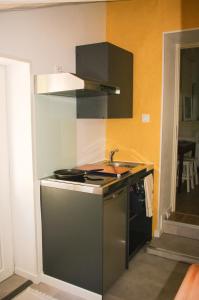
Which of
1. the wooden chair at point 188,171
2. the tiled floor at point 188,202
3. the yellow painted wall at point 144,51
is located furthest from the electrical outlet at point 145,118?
the wooden chair at point 188,171

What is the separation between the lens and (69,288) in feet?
7.46

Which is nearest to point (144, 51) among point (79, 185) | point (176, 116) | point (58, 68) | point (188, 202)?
point (176, 116)

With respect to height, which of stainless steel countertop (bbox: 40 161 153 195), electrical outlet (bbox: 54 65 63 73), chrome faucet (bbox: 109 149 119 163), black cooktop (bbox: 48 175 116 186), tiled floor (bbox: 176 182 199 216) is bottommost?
tiled floor (bbox: 176 182 199 216)

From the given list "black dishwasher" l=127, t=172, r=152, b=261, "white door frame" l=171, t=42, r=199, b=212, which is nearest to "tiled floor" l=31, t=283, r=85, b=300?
"black dishwasher" l=127, t=172, r=152, b=261

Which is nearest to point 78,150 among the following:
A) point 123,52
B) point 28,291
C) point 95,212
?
point 95,212

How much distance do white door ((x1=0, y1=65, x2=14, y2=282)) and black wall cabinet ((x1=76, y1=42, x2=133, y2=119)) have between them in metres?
0.79

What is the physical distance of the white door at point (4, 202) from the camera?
2268 millimetres

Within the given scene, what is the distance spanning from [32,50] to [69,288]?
205 centimetres

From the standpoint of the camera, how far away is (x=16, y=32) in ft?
6.64

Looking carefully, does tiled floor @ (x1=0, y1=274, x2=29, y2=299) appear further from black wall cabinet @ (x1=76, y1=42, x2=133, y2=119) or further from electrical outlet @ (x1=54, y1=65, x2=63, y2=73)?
electrical outlet @ (x1=54, y1=65, x2=63, y2=73)

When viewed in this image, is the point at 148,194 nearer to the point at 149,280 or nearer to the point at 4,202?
the point at 149,280

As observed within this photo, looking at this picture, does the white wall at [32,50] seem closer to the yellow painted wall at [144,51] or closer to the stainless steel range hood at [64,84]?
the stainless steel range hood at [64,84]

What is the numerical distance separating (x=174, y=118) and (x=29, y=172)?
215 centimetres

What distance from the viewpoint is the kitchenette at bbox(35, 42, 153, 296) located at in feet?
6.84
